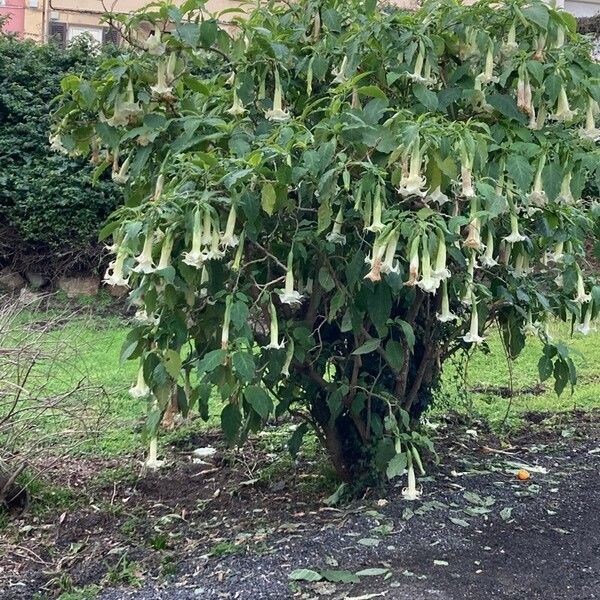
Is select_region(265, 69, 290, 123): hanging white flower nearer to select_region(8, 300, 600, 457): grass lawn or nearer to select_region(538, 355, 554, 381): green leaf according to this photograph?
select_region(538, 355, 554, 381): green leaf

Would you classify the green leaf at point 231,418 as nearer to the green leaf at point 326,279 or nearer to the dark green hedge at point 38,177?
the green leaf at point 326,279

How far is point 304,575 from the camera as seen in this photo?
2.67 metres

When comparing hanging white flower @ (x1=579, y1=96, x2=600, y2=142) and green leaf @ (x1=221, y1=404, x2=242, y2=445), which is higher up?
hanging white flower @ (x1=579, y1=96, x2=600, y2=142)

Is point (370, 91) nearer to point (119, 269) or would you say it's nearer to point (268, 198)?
point (268, 198)

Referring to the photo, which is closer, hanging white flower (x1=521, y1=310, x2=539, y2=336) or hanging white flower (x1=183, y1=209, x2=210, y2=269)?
hanging white flower (x1=183, y1=209, x2=210, y2=269)

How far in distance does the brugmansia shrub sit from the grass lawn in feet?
2.49

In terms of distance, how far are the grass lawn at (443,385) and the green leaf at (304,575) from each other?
1.41 metres

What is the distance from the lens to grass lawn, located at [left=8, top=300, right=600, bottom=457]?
4.18 meters

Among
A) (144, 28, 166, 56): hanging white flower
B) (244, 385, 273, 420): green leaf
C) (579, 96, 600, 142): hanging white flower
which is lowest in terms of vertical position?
(244, 385, 273, 420): green leaf

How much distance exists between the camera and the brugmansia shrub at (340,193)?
7.89 feet

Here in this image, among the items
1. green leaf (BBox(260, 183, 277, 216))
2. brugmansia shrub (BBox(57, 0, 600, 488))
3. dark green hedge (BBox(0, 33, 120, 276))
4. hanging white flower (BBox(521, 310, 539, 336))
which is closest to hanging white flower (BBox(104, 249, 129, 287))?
brugmansia shrub (BBox(57, 0, 600, 488))

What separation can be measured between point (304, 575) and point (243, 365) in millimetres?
757

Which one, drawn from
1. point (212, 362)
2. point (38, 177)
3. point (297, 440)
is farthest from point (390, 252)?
point (38, 177)

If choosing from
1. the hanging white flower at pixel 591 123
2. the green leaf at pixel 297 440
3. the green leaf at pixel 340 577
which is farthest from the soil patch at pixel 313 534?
the hanging white flower at pixel 591 123
